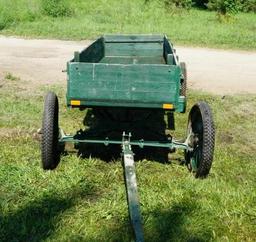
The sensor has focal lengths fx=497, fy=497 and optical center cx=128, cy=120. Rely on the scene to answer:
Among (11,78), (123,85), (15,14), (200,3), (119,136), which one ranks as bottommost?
(200,3)

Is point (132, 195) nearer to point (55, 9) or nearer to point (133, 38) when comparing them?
point (133, 38)

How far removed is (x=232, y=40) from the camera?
16094 mm

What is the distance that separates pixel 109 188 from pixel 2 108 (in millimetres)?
3502

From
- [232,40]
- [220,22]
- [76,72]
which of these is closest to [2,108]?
[76,72]

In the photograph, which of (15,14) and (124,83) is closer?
(124,83)

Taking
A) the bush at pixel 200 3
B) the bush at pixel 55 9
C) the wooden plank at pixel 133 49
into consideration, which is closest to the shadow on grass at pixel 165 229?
the wooden plank at pixel 133 49

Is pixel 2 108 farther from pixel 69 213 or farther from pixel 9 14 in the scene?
pixel 9 14

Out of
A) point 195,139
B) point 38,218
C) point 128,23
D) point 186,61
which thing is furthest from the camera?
point 128,23

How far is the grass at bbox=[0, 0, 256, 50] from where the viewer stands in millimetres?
16234

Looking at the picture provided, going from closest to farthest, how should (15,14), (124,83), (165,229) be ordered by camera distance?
(165,229)
(124,83)
(15,14)

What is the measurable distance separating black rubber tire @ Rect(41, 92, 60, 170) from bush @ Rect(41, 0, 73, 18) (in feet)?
44.9

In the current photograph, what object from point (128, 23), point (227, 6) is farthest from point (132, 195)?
point (227, 6)

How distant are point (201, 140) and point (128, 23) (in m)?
13.3

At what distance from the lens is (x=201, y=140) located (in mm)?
5820
